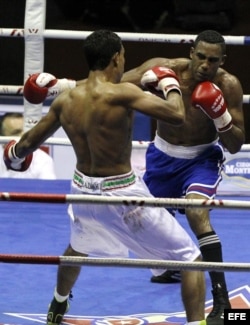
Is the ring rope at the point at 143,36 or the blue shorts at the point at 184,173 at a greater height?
the ring rope at the point at 143,36

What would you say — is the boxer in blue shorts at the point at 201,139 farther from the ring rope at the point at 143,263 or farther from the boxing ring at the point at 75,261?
the ring rope at the point at 143,263

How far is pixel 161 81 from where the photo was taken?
3.62m

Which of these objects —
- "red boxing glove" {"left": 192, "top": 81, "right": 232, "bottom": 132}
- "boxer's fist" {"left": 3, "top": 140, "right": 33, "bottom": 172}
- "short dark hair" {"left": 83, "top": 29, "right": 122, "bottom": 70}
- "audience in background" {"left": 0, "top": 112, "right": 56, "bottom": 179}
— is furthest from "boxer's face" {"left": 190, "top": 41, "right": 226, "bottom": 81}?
"audience in background" {"left": 0, "top": 112, "right": 56, "bottom": 179}

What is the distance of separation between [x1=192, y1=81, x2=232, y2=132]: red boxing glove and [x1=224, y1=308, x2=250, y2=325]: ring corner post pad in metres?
0.80

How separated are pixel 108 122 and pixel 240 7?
424 centimetres

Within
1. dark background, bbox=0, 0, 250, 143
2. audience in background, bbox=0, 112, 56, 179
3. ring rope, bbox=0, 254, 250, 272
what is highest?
ring rope, bbox=0, 254, 250, 272

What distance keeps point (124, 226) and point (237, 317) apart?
19.9 inches

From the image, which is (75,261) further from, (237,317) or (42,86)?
(42,86)

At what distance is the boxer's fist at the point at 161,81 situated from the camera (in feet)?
11.7

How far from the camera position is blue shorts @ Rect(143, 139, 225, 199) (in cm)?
405

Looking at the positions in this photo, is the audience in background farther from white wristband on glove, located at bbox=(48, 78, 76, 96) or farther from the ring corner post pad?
the ring corner post pad

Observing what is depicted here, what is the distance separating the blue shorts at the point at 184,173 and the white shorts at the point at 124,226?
1.55 feet

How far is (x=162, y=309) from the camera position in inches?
154

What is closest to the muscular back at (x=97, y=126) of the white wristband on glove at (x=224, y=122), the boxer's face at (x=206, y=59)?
the white wristband on glove at (x=224, y=122)
